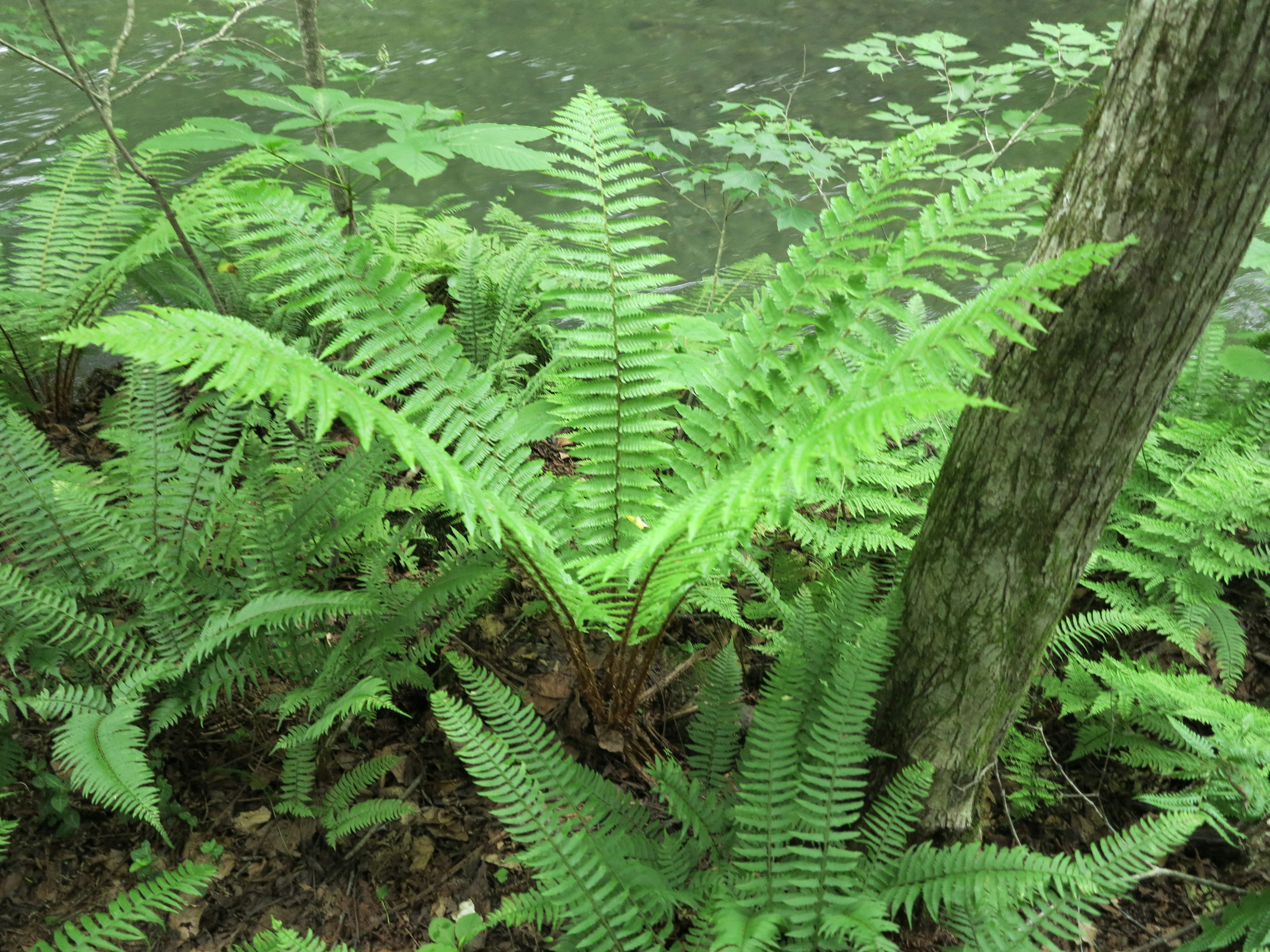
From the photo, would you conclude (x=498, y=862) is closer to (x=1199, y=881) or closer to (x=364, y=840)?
(x=364, y=840)

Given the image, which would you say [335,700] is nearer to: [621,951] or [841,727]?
[621,951]

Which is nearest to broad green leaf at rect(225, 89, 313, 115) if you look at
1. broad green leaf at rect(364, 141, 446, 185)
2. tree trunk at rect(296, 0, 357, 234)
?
broad green leaf at rect(364, 141, 446, 185)

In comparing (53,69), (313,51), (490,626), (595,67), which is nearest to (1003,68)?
(313,51)

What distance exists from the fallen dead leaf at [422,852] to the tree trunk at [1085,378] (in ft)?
3.79

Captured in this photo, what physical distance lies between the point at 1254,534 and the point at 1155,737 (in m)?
0.75

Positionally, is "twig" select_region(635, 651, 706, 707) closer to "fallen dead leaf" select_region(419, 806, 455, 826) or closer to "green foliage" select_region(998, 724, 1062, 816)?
"fallen dead leaf" select_region(419, 806, 455, 826)

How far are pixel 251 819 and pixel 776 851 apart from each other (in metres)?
1.26

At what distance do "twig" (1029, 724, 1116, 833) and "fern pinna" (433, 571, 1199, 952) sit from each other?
0.79 feet

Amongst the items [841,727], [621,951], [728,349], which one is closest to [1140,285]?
[728,349]

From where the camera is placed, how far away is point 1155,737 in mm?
2121

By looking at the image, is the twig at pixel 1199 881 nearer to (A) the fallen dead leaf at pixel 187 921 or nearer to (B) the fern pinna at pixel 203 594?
(B) the fern pinna at pixel 203 594

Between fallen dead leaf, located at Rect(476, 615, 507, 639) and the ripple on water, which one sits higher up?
the ripple on water

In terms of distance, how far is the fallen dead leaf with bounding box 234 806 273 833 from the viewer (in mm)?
1867

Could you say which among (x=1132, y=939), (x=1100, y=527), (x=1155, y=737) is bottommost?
(x=1132, y=939)
